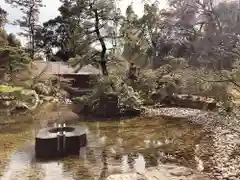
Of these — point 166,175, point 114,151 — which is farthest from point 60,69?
point 166,175

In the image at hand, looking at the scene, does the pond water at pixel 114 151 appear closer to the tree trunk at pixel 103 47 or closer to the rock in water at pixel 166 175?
the rock in water at pixel 166 175

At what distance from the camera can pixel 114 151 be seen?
25.2 feet

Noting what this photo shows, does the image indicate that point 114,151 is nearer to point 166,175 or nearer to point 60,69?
point 166,175

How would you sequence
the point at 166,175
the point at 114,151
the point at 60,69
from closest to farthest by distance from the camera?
the point at 166,175, the point at 114,151, the point at 60,69

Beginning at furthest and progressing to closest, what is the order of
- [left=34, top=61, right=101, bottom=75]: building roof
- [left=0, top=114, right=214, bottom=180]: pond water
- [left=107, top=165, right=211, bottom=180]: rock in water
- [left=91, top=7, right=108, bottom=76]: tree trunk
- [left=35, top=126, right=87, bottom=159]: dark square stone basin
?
[left=34, top=61, right=101, bottom=75]: building roof
[left=91, top=7, right=108, bottom=76]: tree trunk
[left=35, top=126, right=87, bottom=159]: dark square stone basin
[left=0, top=114, right=214, bottom=180]: pond water
[left=107, top=165, right=211, bottom=180]: rock in water

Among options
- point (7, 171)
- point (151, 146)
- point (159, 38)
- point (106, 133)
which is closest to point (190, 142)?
point (151, 146)

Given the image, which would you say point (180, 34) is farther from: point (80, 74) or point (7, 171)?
point (7, 171)

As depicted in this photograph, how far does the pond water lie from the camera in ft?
20.5

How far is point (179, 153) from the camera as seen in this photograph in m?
7.43

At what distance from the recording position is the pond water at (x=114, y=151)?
6.26 m

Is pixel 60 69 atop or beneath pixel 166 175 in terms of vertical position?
atop

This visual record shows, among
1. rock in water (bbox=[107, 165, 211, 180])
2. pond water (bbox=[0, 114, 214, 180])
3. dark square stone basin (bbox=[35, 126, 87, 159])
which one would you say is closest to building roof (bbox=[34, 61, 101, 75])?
pond water (bbox=[0, 114, 214, 180])

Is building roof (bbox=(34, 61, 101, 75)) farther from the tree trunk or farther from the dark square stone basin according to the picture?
the dark square stone basin

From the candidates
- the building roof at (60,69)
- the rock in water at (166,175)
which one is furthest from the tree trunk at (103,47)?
the rock in water at (166,175)
